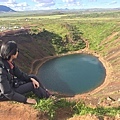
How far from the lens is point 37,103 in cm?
835

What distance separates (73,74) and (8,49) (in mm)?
49353

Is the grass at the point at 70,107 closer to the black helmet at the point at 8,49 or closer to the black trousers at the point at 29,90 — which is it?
the black trousers at the point at 29,90

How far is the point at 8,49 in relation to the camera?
7668 millimetres

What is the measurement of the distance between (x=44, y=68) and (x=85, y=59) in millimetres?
13986

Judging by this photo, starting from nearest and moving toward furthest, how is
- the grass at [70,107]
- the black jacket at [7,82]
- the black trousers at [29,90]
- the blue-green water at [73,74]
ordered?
1. the black jacket at [7,82]
2. the grass at [70,107]
3. the black trousers at [29,90]
4. the blue-green water at [73,74]

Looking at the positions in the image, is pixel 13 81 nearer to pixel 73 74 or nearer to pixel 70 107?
pixel 70 107

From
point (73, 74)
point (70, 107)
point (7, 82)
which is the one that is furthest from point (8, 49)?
point (73, 74)

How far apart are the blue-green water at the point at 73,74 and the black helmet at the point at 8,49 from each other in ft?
117

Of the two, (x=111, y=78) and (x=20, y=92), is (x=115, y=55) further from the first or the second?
(x=20, y=92)

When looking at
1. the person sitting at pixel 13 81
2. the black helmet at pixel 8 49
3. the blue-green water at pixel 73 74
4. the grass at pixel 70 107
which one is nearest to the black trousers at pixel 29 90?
the person sitting at pixel 13 81

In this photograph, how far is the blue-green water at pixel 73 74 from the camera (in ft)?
151

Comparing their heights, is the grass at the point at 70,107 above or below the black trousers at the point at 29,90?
below

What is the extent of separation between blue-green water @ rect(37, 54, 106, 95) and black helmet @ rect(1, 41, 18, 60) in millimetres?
35533

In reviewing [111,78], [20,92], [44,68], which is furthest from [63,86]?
[20,92]
